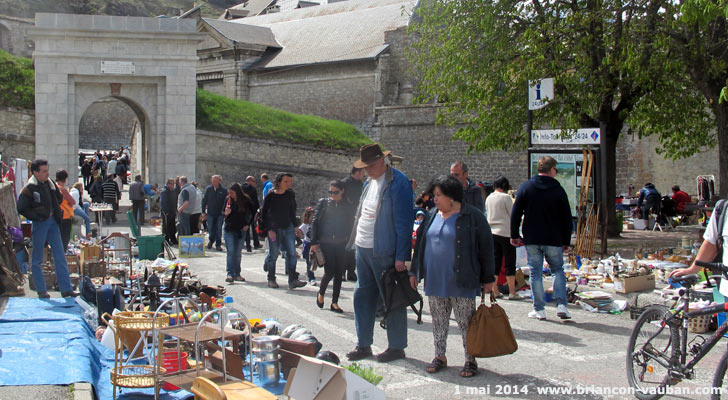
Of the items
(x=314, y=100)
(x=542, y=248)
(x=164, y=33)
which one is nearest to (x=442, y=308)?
(x=542, y=248)

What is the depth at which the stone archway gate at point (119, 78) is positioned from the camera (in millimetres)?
23516

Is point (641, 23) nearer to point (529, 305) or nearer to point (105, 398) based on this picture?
point (529, 305)

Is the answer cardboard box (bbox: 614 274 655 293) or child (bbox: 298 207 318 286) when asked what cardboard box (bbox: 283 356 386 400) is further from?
child (bbox: 298 207 318 286)

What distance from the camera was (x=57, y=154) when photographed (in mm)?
23812

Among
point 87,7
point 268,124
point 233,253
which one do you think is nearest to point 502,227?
point 233,253

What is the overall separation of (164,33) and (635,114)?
1463cm

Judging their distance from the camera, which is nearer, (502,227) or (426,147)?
(502,227)

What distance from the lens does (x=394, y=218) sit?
646cm

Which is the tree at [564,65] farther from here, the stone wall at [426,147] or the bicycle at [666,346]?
the stone wall at [426,147]

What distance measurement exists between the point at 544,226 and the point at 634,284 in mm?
2263

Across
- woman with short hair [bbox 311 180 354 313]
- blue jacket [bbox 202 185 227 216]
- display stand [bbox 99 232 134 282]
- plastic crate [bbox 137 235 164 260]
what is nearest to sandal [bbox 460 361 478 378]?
woman with short hair [bbox 311 180 354 313]

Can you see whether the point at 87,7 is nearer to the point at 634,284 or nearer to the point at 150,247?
the point at 150,247

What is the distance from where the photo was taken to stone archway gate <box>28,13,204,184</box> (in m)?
23.5

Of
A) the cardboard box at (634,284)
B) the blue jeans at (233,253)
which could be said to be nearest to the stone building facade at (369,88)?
the cardboard box at (634,284)
